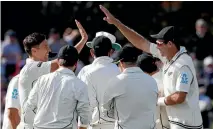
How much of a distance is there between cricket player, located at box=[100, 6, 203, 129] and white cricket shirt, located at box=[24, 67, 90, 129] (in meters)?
1.12

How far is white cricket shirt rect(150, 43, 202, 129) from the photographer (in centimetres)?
889

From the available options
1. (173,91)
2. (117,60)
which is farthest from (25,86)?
(173,91)

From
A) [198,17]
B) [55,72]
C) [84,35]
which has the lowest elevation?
[55,72]

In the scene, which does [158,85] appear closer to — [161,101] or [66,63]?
[161,101]

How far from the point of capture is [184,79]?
8.81 m

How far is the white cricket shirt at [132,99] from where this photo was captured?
8.34m

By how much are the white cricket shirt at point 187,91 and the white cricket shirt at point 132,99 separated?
55cm

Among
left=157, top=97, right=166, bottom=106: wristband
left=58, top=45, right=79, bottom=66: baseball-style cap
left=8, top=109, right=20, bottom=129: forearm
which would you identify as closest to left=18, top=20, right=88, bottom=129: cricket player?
left=8, top=109, right=20, bottom=129: forearm

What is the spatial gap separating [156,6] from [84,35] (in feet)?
34.3

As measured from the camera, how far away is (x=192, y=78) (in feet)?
29.3

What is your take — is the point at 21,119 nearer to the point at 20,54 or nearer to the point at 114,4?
the point at 20,54

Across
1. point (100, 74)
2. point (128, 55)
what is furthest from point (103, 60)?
point (128, 55)

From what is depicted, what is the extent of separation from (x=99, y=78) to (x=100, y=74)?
51 millimetres

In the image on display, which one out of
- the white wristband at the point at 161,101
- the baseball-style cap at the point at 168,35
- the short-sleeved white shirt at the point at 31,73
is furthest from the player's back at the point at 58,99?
the baseball-style cap at the point at 168,35
